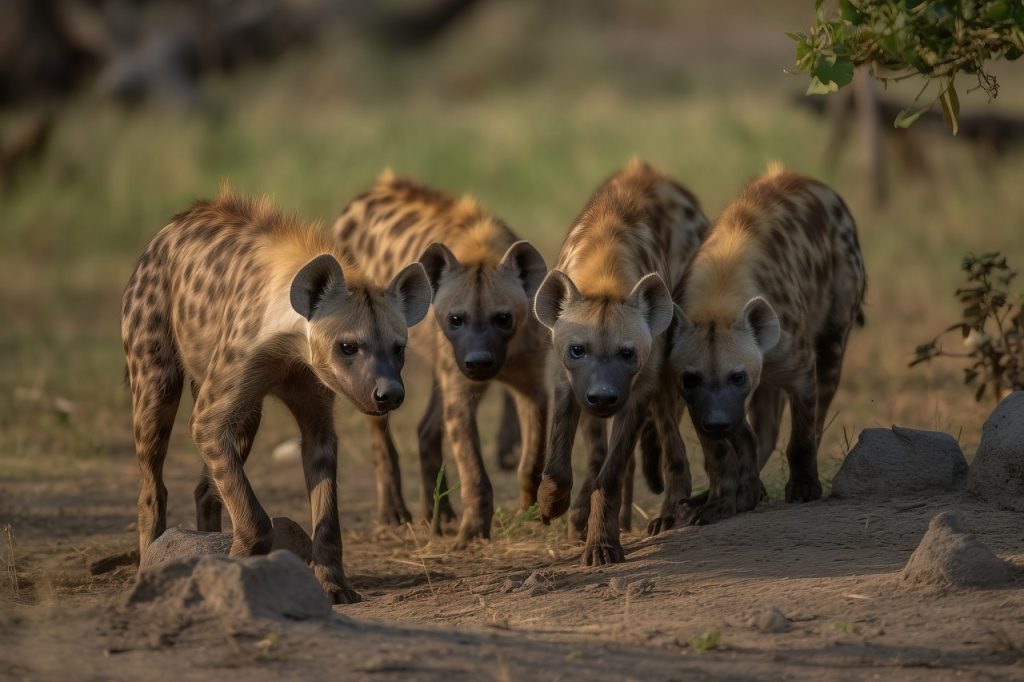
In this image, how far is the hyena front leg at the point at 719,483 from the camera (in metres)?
5.15

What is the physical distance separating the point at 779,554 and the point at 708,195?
8.52m

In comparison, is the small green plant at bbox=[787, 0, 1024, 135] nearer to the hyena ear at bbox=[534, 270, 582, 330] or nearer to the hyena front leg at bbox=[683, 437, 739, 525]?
the hyena ear at bbox=[534, 270, 582, 330]

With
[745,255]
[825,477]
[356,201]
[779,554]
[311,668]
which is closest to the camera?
[311,668]

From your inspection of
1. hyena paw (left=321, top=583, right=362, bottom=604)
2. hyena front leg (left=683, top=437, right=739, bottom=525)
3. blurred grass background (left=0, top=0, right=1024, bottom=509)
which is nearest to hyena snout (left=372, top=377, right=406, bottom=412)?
hyena paw (left=321, top=583, right=362, bottom=604)

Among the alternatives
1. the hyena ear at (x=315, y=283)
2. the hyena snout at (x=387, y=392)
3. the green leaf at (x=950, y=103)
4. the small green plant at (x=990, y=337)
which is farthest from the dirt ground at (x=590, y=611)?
the green leaf at (x=950, y=103)

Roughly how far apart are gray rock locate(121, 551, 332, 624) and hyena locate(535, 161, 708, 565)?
1289 millimetres

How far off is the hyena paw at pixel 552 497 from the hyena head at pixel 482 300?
2.06 ft

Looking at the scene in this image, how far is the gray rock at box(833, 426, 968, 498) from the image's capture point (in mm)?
5141

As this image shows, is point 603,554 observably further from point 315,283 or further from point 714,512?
point 315,283

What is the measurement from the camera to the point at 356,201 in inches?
279

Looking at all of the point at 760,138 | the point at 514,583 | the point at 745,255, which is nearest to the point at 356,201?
the point at 745,255

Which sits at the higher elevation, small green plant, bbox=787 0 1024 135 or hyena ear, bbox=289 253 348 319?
small green plant, bbox=787 0 1024 135

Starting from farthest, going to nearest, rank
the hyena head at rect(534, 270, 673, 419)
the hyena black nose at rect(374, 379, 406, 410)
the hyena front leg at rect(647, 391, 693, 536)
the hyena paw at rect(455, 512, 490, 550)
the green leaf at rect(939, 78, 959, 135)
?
1. the hyena paw at rect(455, 512, 490, 550)
2. the hyena front leg at rect(647, 391, 693, 536)
3. the hyena head at rect(534, 270, 673, 419)
4. the hyena black nose at rect(374, 379, 406, 410)
5. the green leaf at rect(939, 78, 959, 135)

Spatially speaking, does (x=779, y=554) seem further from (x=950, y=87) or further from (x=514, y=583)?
(x=950, y=87)
